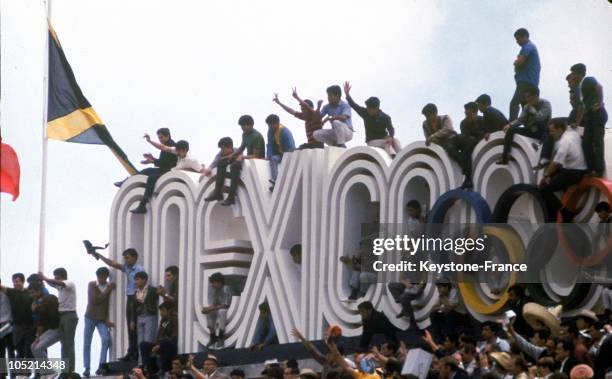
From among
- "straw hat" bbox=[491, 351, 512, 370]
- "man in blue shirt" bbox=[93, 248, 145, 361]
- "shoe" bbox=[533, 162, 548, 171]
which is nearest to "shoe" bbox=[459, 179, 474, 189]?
"shoe" bbox=[533, 162, 548, 171]

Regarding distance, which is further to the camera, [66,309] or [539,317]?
[66,309]

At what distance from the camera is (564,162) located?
27344 mm

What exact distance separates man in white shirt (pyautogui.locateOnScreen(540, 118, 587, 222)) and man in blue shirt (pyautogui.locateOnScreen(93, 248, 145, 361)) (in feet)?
32.8

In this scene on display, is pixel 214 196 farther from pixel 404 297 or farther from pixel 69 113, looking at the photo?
pixel 404 297

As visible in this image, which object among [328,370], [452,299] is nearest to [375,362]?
[328,370]

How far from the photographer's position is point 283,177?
3328 cm

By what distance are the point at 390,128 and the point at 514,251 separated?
13.3ft

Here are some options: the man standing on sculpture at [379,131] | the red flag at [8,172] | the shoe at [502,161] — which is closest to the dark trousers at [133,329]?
the man standing on sculpture at [379,131]

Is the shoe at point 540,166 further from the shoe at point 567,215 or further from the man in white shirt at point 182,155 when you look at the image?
the man in white shirt at point 182,155

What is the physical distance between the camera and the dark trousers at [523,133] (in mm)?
28219

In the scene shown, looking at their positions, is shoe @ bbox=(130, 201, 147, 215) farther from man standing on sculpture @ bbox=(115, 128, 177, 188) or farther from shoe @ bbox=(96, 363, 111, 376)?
shoe @ bbox=(96, 363, 111, 376)

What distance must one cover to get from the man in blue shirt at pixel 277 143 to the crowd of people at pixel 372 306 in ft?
0.06

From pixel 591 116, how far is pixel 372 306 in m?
4.85

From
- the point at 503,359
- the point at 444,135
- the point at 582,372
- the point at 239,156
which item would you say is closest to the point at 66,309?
the point at 239,156
